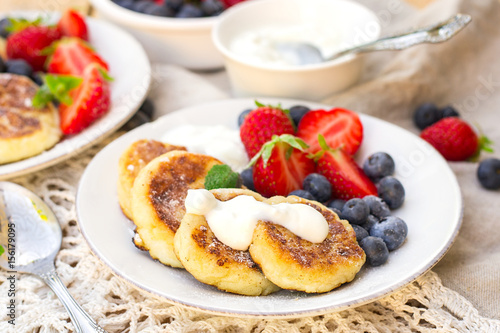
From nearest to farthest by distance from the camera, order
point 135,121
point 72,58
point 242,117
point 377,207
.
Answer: point 377,207, point 242,117, point 135,121, point 72,58

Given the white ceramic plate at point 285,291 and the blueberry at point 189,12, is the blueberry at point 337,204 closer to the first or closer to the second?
the white ceramic plate at point 285,291

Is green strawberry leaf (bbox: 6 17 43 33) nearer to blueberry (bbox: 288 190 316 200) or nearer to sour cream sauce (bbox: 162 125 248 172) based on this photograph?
sour cream sauce (bbox: 162 125 248 172)

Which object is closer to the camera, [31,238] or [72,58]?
[31,238]

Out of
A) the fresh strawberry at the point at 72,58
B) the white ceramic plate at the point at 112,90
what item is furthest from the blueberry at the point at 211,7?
the fresh strawberry at the point at 72,58

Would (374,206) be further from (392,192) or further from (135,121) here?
(135,121)

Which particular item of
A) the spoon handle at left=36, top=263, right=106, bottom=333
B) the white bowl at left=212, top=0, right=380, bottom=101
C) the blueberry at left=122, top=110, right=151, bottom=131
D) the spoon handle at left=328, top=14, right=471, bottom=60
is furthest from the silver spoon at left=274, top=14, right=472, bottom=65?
the spoon handle at left=36, top=263, right=106, bottom=333

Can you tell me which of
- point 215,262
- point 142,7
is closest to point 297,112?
point 215,262
